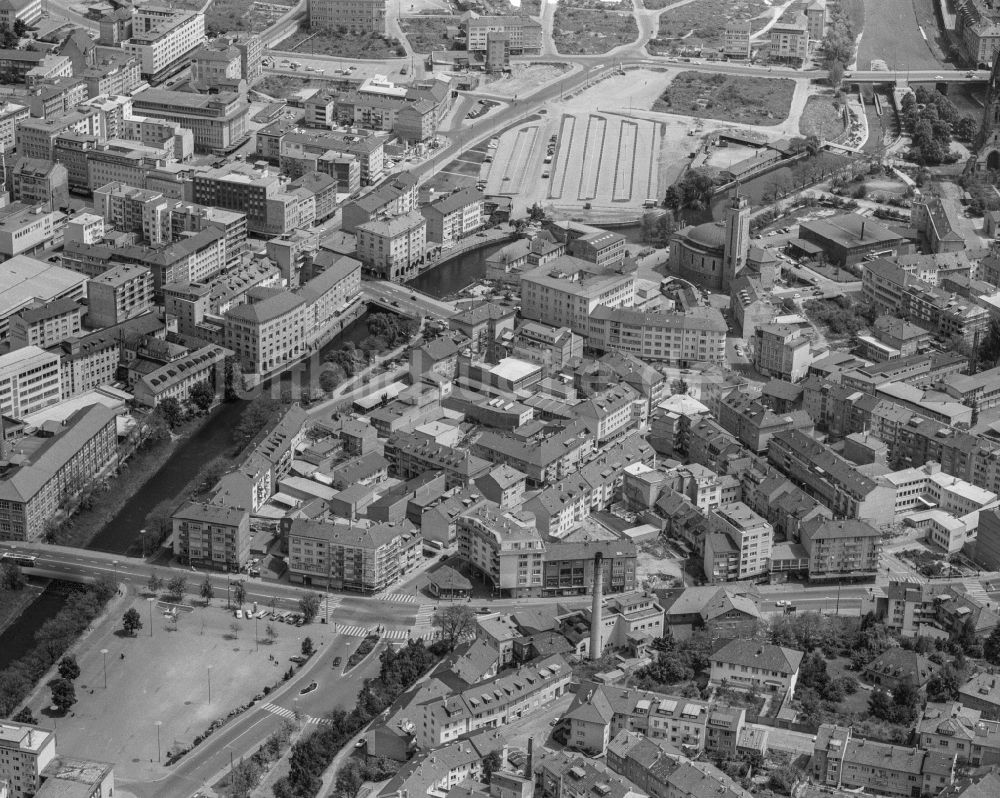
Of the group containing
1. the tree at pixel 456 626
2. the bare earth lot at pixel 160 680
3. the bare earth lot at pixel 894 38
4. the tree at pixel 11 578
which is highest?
the tree at pixel 456 626

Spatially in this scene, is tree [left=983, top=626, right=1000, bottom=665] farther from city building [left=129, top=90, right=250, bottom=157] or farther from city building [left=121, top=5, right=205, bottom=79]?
city building [left=121, top=5, right=205, bottom=79]

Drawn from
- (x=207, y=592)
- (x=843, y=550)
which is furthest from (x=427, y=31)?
(x=207, y=592)

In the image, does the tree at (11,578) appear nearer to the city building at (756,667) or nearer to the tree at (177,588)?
the tree at (177,588)

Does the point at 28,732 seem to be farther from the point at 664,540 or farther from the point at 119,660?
the point at 664,540

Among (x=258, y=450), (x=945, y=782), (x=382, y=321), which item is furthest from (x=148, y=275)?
(x=945, y=782)

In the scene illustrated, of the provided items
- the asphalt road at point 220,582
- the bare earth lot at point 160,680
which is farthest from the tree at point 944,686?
the bare earth lot at point 160,680
